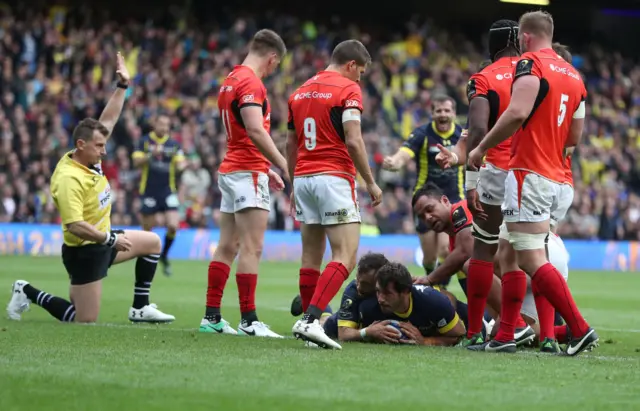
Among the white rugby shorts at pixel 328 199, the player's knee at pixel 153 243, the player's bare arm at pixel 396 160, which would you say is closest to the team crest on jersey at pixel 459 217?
the white rugby shorts at pixel 328 199

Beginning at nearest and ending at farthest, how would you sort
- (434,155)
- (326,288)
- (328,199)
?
(326,288) < (328,199) < (434,155)

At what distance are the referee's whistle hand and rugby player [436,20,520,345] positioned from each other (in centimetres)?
295

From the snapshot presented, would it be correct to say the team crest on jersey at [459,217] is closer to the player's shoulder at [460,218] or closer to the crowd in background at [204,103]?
the player's shoulder at [460,218]

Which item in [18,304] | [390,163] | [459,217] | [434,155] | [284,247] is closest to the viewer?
[459,217]

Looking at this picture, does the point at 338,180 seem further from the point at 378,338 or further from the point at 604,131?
the point at 604,131

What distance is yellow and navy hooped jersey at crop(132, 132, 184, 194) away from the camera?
17656 millimetres

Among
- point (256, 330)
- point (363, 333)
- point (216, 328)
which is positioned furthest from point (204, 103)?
point (363, 333)

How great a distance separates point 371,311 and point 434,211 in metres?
1.03

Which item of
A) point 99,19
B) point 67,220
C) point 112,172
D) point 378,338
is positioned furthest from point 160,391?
point 99,19

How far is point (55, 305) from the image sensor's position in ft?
32.3

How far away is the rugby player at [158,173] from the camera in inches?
695

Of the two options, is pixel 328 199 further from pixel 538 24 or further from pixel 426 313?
pixel 538 24

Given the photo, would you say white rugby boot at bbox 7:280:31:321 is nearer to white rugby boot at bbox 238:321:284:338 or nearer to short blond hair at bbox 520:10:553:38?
white rugby boot at bbox 238:321:284:338

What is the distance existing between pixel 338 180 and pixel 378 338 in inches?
47.9
